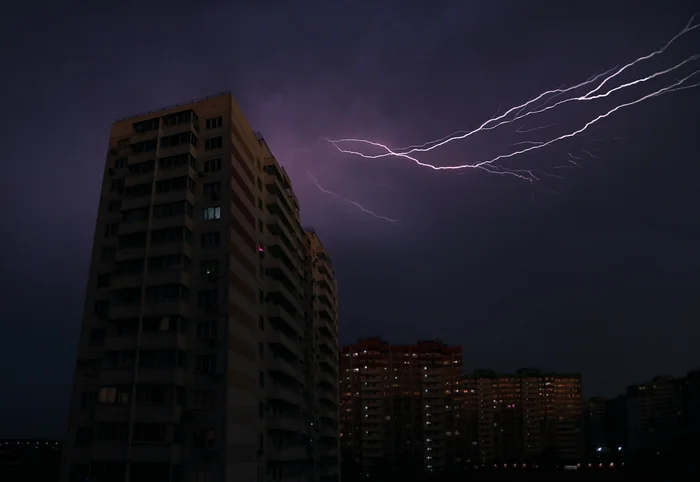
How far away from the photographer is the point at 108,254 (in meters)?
38.8

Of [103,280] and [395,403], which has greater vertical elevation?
[103,280]

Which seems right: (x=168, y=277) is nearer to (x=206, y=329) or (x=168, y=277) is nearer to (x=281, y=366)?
(x=206, y=329)

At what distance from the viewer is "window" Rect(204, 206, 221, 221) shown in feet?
120

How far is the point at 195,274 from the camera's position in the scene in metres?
35.8

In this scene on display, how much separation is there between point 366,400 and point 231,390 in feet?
273

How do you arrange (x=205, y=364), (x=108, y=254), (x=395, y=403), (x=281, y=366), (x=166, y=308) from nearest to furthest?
(x=205, y=364) → (x=166, y=308) → (x=108, y=254) → (x=281, y=366) → (x=395, y=403)

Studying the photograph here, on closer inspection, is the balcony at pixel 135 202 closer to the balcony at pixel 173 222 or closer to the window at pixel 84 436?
the balcony at pixel 173 222

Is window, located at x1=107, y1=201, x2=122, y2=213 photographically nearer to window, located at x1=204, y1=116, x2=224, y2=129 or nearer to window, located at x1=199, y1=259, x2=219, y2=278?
window, located at x1=204, y1=116, x2=224, y2=129

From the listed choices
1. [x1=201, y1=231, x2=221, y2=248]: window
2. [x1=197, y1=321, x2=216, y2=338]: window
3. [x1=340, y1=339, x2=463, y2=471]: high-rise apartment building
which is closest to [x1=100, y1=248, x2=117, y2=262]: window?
[x1=201, y1=231, x2=221, y2=248]: window

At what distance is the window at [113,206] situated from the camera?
39781 millimetres

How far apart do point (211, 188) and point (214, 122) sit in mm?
4333

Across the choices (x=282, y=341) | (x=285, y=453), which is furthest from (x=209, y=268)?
(x=285, y=453)

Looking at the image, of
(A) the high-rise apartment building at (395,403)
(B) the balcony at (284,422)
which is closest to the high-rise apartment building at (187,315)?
(B) the balcony at (284,422)

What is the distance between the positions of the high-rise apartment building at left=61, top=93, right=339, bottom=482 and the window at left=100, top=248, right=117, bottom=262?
8 centimetres
